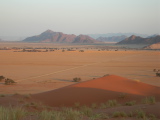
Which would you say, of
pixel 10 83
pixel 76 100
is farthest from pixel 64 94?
pixel 10 83

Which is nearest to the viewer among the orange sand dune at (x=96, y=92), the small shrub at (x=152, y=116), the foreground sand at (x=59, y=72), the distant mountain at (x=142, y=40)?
the small shrub at (x=152, y=116)

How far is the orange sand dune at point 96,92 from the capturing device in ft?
55.1

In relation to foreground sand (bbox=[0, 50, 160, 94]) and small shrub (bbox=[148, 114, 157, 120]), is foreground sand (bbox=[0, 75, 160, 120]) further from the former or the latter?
foreground sand (bbox=[0, 50, 160, 94])

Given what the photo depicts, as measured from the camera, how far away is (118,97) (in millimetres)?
16938

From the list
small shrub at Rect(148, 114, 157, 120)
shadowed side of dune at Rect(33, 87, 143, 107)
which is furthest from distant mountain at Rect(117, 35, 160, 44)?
small shrub at Rect(148, 114, 157, 120)

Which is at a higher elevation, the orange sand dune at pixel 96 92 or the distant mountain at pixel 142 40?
the distant mountain at pixel 142 40

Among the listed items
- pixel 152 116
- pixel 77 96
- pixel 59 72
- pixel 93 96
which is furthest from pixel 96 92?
pixel 59 72

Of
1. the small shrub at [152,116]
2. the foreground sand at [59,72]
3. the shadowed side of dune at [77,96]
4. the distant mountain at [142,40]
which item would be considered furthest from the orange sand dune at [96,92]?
the distant mountain at [142,40]

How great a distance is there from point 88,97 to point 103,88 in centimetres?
210

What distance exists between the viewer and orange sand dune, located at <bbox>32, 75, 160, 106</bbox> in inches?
661

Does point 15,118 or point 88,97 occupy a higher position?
point 15,118

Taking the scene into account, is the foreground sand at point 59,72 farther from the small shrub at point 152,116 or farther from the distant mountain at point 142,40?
the distant mountain at point 142,40

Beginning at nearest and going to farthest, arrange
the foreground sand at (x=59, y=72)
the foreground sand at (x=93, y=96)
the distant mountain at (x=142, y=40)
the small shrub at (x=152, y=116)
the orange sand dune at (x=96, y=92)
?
the small shrub at (x=152, y=116)
the foreground sand at (x=93, y=96)
the orange sand dune at (x=96, y=92)
the foreground sand at (x=59, y=72)
the distant mountain at (x=142, y=40)

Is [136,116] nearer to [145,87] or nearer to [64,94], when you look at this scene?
[64,94]
